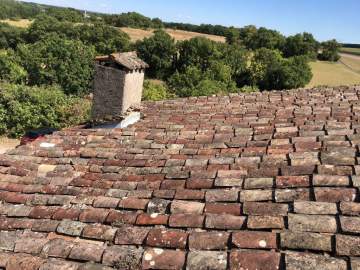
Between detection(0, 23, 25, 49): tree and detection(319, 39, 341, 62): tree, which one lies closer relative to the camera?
detection(0, 23, 25, 49): tree

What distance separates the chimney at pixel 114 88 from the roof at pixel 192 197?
1.30 m

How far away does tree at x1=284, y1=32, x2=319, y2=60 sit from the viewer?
6906 cm

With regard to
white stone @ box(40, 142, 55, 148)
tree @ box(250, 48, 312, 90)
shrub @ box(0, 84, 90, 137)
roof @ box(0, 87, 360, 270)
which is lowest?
shrub @ box(0, 84, 90, 137)

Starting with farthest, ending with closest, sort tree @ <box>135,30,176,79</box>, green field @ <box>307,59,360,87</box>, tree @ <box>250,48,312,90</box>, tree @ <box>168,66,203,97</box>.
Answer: tree @ <box>135,30,176,79</box>, green field @ <box>307,59,360,87</box>, tree @ <box>250,48,312,90</box>, tree @ <box>168,66,203,97</box>

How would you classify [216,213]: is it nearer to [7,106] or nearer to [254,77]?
[7,106]

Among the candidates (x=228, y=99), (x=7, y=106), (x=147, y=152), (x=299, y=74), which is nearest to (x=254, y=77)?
(x=299, y=74)

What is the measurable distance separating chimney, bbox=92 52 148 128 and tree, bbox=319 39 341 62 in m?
69.6

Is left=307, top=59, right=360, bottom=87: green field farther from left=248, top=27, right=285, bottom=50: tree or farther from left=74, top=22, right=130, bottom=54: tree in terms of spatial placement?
left=74, top=22, right=130, bottom=54: tree

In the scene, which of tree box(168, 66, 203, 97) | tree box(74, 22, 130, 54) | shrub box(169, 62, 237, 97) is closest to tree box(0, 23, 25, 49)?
tree box(74, 22, 130, 54)

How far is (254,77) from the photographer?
164ft

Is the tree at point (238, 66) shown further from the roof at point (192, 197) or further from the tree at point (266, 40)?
the roof at point (192, 197)

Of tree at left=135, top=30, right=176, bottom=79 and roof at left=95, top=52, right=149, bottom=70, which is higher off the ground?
roof at left=95, top=52, right=149, bottom=70

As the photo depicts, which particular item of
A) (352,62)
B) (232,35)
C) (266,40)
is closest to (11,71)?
(266,40)

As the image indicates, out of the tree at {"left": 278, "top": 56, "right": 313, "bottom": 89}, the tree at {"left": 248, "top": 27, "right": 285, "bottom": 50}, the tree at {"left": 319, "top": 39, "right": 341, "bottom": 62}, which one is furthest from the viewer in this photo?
the tree at {"left": 319, "top": 39, "right": 341, "bottom": 62}
